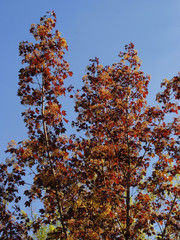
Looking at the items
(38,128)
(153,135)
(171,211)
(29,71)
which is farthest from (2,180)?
(171,211)

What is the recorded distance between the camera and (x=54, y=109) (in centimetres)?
728

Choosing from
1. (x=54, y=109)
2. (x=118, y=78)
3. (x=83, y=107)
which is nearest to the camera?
(x=54, y=109)

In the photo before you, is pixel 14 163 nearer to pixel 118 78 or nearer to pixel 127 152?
pixel 127 152

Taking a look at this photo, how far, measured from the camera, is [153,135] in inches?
312

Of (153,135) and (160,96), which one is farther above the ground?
(160,96)

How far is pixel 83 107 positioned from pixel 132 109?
1754 mm

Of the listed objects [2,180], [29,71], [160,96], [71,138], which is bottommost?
[2,180]

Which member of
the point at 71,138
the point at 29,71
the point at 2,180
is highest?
the point at 29,71

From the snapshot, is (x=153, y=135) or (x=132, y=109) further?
(x=132, y=109)

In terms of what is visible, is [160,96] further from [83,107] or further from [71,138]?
[71,138]

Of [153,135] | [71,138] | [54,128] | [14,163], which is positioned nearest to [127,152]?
[153,135]

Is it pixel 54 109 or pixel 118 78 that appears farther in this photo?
pixel 118 78

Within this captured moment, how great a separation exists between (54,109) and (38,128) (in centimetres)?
76

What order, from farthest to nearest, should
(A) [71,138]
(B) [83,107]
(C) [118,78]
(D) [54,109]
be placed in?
(C) [118,78], (B) [83,107], (A) [71,138], (D) [54,109]
